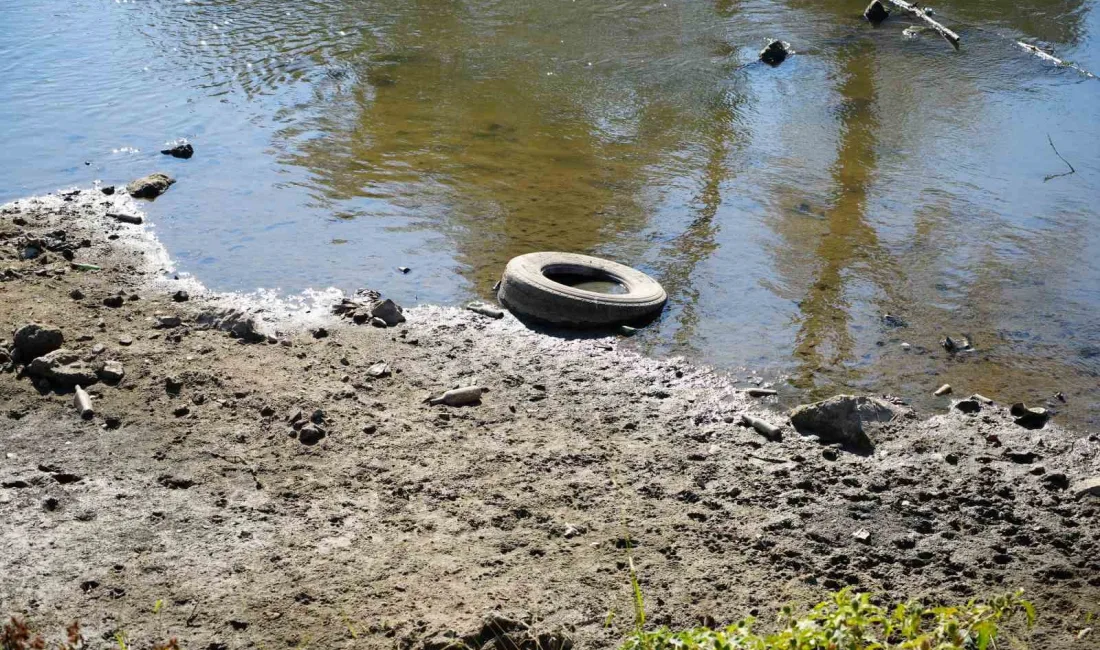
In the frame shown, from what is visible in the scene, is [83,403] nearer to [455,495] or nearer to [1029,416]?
[455,495]

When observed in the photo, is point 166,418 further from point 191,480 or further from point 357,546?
point 357,546

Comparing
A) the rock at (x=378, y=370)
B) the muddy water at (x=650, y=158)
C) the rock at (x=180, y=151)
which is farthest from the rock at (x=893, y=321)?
the rock at (x=180, y=151)

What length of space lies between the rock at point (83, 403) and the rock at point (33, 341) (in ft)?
1.77

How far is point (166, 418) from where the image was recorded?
18.9ft

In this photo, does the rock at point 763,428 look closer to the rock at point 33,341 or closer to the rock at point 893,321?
the rock at point 893,321

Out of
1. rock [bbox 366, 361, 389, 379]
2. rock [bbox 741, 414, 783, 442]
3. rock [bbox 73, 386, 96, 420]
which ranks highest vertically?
rock [bbox 741, 414, 783, 442]

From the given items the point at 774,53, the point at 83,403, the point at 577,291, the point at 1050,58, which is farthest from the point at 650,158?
the point at 1050,58

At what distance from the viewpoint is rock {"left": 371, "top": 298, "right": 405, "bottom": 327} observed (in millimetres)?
7051

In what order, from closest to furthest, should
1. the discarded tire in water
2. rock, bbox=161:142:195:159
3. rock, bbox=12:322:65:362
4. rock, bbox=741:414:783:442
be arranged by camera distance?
rock, bbox=741:414:783:442
rock, bbox=12:322:65:362
the discarded tire in water
rock, bbox=161:142:195:159

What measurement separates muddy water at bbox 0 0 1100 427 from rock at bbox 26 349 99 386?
1668 millimetres

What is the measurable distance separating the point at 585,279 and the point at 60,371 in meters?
3.69

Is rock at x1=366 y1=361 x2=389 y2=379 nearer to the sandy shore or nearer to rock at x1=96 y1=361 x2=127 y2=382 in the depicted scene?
the sandy shore

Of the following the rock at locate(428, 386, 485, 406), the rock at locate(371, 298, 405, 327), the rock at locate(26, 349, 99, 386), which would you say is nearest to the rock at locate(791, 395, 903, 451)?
the rock at locate(428, 386, 485, 406)

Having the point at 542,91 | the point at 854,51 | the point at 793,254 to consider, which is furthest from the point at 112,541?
the point at 854,51
